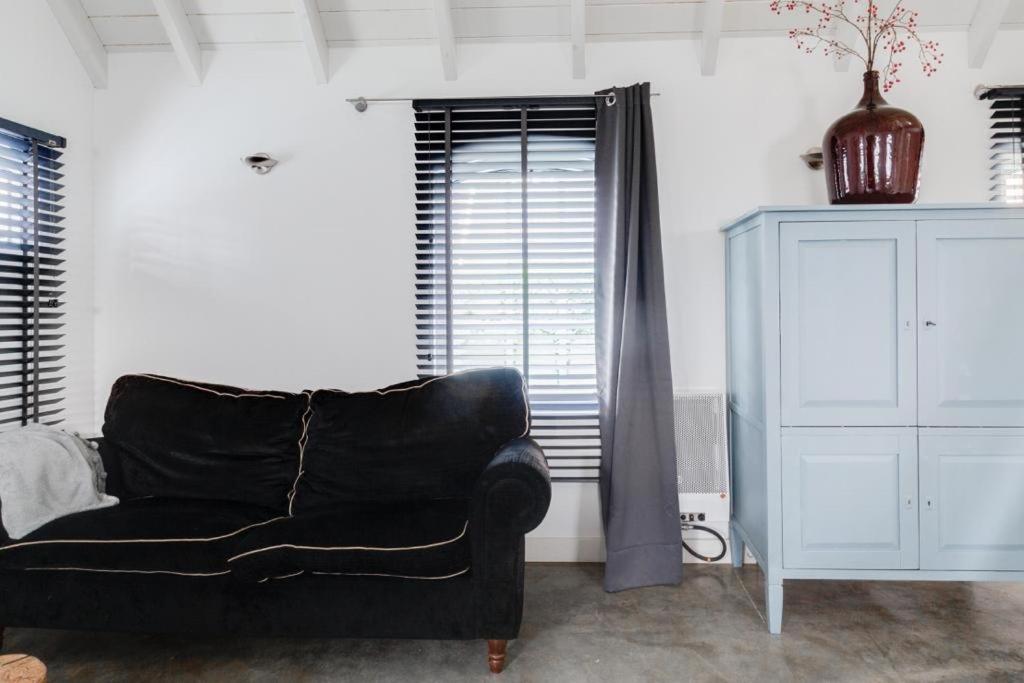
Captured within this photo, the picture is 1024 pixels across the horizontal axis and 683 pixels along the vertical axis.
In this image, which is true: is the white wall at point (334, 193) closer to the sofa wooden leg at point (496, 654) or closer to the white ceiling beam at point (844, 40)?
the white ceiling beam at point (844, 40)

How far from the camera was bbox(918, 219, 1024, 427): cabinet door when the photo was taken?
2.30 meters

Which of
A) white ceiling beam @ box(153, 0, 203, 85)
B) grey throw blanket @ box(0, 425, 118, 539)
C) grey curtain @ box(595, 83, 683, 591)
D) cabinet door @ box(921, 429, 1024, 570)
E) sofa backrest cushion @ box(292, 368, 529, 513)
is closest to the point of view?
grey throw blanket @ box(0, 425, 118, 539)

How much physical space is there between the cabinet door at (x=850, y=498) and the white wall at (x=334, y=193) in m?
0.76

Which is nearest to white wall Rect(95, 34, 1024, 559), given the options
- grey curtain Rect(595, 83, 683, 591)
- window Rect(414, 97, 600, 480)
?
window Rect(414, 97, 600, 480)

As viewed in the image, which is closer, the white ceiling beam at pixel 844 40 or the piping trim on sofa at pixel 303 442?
the piping trim on sofa at pixel 303 442

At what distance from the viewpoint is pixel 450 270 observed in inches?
119

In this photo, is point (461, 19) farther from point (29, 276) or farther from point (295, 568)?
point (295, 568)

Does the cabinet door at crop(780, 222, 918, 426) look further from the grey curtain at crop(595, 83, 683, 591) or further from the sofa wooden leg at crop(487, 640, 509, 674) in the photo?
the sofa wooden leg at crop(487, 640, 509, 674)

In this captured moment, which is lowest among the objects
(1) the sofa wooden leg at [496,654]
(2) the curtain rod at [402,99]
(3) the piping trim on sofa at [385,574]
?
(1) the sofa wooden leg at [496,654]

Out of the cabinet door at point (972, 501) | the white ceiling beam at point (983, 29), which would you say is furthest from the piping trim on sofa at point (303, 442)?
the white ceiling beam at point (983, 29)

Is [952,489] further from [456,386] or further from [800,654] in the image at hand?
[456,386]

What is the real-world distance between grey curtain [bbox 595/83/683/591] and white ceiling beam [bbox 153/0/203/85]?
6.67 feet

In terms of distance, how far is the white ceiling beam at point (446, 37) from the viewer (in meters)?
2.78

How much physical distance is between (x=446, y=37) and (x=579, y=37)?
618 mm
